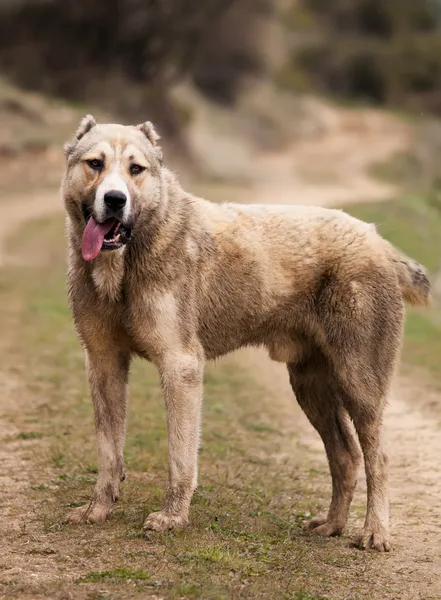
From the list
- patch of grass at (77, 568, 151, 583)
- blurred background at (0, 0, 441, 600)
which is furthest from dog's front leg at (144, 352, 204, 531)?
patch of grass at (77, 568, 151, 583)

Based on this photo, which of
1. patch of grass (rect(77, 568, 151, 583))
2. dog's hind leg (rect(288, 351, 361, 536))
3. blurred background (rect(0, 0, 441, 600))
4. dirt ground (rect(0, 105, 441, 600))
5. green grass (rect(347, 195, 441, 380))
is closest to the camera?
patch of grass (rect(77, 568, 151, 583))

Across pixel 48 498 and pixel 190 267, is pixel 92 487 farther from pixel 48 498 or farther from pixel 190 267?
pixel 190 267

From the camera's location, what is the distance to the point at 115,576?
4930 millimetres

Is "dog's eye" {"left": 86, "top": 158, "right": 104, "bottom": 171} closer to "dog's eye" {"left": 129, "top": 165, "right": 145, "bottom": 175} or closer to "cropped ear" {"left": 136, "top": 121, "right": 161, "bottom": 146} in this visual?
"dog's eye" {"left": 129, "top": 165, "right": 145, "bottom": 175}

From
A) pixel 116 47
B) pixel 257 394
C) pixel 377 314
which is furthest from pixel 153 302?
pixel 116 47

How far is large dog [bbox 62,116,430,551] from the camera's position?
578 centimetres

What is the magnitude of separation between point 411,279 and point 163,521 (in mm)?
2185

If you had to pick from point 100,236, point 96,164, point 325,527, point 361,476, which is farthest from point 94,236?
point 361,476

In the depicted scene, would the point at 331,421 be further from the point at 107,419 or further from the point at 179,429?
the point at 107,419

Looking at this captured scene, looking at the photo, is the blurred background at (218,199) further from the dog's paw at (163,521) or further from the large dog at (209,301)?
the large dog at (209,301)

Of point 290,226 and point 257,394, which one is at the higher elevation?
point 290,226

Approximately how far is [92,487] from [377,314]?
216cm

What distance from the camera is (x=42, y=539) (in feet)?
18.2

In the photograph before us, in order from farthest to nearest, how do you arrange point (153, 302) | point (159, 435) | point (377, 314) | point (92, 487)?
point (159, 435), point (92, 487), point (377, 314), point (153, 302)
